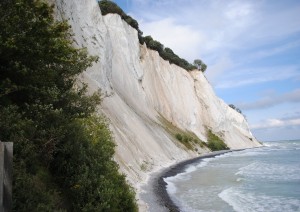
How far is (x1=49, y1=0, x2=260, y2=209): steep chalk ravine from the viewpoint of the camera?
29.2 metres

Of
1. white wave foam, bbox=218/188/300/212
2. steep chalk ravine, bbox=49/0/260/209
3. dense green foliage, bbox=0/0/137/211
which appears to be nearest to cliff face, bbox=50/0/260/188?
steep chalk ravine, bbox=49/0/260/209

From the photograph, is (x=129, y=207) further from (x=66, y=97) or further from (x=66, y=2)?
(x=66, y=2)

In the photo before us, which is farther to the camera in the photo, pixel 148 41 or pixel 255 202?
pixel 148 41

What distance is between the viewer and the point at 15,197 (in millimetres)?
7098

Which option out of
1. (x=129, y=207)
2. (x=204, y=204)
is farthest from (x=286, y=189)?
(x=129, y=207)

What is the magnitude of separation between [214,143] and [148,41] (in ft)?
77.0

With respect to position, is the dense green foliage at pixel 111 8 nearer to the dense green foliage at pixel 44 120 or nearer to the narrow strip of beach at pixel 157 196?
the narrow strip of beach at pixel 157 196

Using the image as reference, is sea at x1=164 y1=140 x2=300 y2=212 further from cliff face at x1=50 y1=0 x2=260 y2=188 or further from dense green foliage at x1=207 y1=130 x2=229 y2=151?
dense green foliage at x1=207 y1=130 x2=229 y2=151

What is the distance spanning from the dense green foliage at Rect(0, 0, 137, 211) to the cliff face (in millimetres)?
4070

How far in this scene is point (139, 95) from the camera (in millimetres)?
49062

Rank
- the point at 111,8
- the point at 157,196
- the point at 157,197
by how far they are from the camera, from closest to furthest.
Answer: the point at 157,197, the point at 157,196, the point at 111,8

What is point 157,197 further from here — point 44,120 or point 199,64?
point 199,64

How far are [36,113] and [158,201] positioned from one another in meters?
9.52

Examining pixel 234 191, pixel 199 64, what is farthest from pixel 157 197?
pixel 199 64
